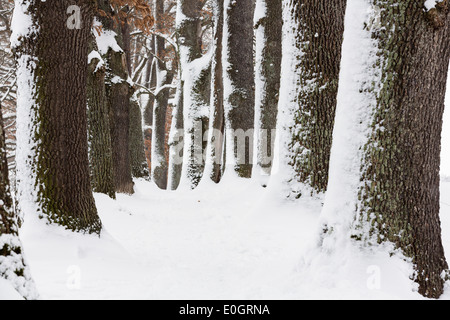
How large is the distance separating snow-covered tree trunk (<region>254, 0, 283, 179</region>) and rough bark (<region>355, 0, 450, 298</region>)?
17.4ft

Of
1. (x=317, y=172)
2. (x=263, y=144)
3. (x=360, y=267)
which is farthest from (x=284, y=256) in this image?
(x=263, y=144)

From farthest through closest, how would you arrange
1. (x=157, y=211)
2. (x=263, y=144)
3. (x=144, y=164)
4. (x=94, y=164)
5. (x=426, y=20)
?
(x=144, y=164), (x=263, y=144), (x=157, y=211), (x=94, y=164), (x=426, y=20)

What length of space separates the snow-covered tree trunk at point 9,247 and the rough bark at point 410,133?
8.65 feet

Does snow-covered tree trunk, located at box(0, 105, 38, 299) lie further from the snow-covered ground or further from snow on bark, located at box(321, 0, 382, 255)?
snow on bark, located at box(321, 0, 382, 255)

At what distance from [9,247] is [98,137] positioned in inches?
197

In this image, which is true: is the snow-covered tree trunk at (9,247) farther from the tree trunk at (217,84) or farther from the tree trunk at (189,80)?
the tree trunk at (189,80)

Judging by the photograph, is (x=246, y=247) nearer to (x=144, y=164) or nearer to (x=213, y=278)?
(x=213, y=278)

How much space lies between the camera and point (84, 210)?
14.9 feet

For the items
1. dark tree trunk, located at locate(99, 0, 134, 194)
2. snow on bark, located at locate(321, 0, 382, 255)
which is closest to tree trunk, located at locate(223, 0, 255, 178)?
dark tree trunk, located at locate(99, 0, 134, 194)

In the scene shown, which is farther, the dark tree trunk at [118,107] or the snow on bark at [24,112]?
the dark tree trunk at [118,107]

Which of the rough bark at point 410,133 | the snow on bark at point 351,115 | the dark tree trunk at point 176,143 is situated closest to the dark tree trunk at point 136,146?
the dark tree trunk at point 176,143

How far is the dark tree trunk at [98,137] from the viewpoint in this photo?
7316 mm

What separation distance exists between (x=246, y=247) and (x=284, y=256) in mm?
732

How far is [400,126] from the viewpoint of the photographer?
3.29m
